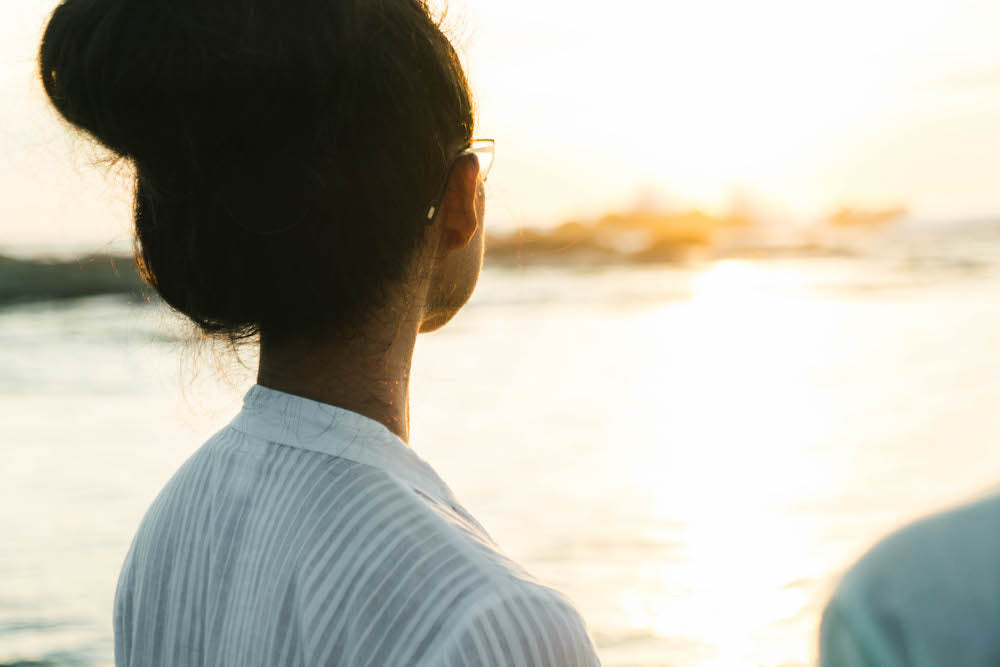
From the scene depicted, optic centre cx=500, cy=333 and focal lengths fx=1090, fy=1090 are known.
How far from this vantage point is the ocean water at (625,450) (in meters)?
3.56

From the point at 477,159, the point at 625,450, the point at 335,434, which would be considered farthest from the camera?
the point at 625,450

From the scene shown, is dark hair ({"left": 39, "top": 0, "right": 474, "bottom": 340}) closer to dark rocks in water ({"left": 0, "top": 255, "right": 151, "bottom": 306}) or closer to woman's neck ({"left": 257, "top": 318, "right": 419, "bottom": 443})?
woman's neck ({"left": 257, "top": 318, "right": 419, "bottom": 443})

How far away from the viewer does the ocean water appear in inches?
140

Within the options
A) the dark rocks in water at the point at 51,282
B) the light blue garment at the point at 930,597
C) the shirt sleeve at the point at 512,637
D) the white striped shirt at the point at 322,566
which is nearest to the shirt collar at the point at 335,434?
the white striped shirt at the point at 322,566

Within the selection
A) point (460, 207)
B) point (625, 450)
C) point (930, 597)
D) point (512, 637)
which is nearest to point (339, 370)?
point (460, 207)

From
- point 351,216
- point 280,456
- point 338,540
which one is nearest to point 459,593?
point 338,540

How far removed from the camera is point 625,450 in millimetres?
5742

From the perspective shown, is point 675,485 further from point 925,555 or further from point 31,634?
point 925,555

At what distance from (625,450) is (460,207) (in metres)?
4.82

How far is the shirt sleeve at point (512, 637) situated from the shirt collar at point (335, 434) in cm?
14

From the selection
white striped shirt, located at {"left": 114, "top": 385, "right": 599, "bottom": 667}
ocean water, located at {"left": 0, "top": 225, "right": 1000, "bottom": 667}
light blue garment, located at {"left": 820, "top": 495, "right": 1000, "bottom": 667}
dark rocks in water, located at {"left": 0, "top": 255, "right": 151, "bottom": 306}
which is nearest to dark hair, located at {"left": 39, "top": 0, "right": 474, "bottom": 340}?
white striped shirt, located at {"left": 114, "top": 385, "right": 599, "bottom": 667}

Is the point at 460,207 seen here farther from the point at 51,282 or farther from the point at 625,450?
the point at 51,282

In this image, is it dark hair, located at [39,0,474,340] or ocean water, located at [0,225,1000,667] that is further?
ocean water, located at [0,225,1000,667]

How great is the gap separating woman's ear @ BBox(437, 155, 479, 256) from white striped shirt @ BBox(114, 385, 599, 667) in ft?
0.69
